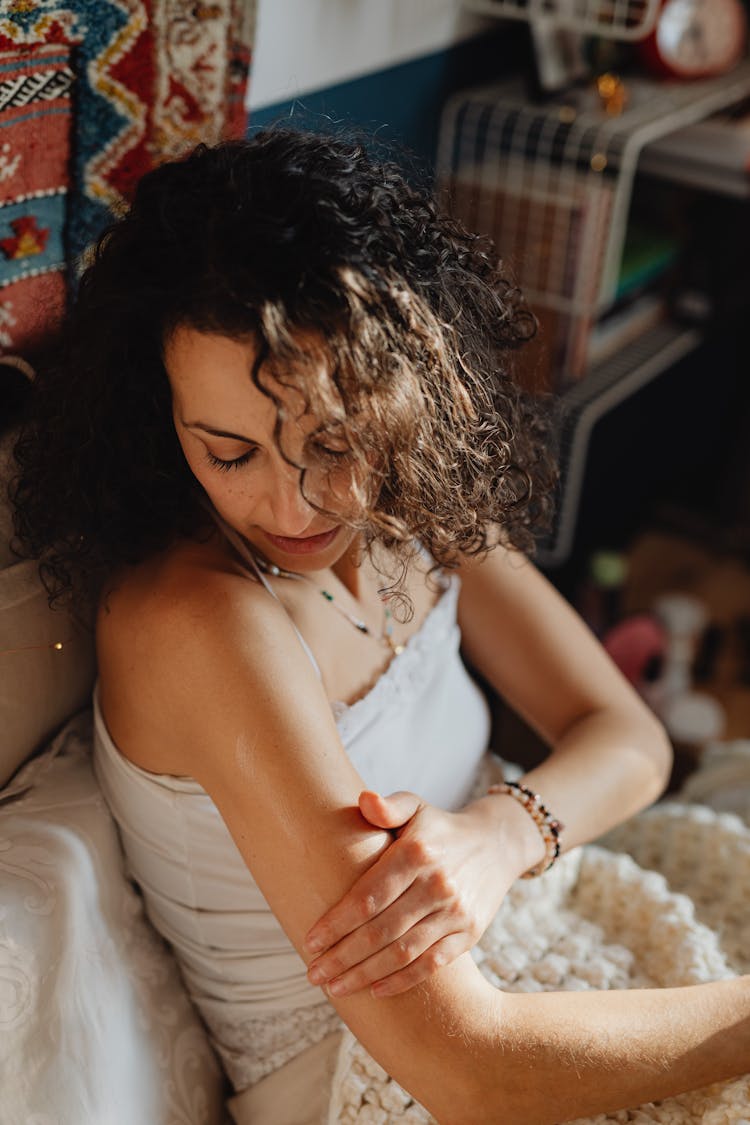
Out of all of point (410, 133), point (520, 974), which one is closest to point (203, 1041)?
point (520, 974)

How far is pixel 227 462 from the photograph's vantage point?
3.15 feet

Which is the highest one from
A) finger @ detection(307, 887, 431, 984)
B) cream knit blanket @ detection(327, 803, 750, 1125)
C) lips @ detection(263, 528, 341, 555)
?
lips @ detection(263, 528, 341, 555)

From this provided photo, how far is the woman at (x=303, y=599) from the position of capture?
897 mm

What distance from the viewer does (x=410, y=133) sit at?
6.51 feet

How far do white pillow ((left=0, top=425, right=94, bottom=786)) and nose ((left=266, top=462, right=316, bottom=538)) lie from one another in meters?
0.26

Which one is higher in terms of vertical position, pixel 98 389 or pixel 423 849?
pixel 98 389

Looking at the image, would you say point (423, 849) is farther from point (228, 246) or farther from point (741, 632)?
point (741, 632)

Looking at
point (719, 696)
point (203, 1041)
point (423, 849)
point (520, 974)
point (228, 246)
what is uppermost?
point (228, 246)

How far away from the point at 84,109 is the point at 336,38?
2.26 feet

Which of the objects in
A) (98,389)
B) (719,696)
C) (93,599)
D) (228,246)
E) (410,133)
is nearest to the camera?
(228,246)

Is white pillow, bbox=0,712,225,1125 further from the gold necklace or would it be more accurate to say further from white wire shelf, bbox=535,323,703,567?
white wire shelf, bbox=535,323,703,567

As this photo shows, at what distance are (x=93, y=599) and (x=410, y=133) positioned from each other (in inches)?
48.4

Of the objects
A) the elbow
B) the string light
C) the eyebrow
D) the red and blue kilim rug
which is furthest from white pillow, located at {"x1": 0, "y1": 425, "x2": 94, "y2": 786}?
the elbow

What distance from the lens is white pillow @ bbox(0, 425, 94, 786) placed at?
1.05 meters
